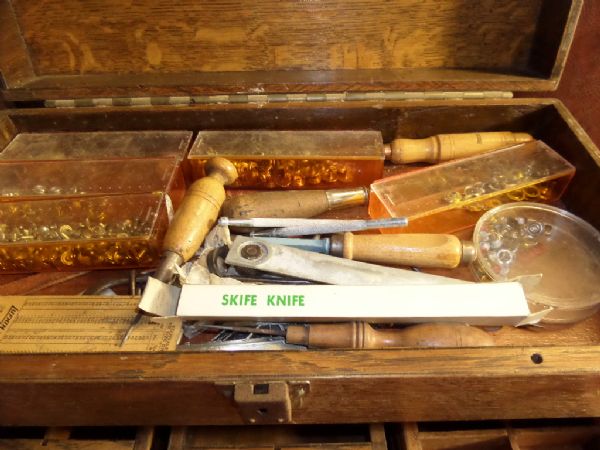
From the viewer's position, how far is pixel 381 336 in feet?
2.04

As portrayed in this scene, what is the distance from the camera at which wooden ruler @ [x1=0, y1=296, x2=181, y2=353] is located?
628mm

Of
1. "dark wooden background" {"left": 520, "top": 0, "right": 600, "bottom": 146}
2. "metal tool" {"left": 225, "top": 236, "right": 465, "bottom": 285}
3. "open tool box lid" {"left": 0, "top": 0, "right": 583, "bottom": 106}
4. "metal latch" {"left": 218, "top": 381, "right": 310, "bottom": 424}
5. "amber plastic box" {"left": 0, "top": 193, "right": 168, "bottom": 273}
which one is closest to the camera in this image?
"metal latch" {"left": 218, "top": 381, "right": 310, "bottom": 424}

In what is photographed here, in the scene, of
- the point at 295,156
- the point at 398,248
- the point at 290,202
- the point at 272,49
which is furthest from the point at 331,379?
the point at 272,49

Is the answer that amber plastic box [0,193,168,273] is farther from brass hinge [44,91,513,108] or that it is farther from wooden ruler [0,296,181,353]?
brass hinge [44,91,513,108]

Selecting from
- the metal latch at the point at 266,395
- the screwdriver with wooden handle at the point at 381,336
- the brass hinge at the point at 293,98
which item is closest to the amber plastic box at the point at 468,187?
the brass hinge at the point at 293,98

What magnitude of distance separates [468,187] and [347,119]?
28cm

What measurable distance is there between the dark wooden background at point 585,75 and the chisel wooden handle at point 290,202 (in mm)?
591

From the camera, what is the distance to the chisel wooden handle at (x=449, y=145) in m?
0.92

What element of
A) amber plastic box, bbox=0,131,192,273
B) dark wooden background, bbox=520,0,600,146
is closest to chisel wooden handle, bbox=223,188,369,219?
amber plastic box, bbox=0,131,192,273

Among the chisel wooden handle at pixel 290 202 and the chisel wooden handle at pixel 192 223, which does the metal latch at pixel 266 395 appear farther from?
the chisel wooden handle at pixel 290 202

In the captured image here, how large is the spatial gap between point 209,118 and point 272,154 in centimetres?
18

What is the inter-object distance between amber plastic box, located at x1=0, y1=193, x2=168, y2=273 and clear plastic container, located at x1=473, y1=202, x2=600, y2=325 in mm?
570

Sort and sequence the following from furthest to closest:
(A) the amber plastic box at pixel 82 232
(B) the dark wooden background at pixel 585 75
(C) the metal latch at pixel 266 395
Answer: (B) the dark wooden background at pixel 585 75, (A) the amber plastic box at pixel 82 232, (C) the metal latch at pixel 266 395

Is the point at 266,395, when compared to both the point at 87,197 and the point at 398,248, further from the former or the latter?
the point at 87,197
